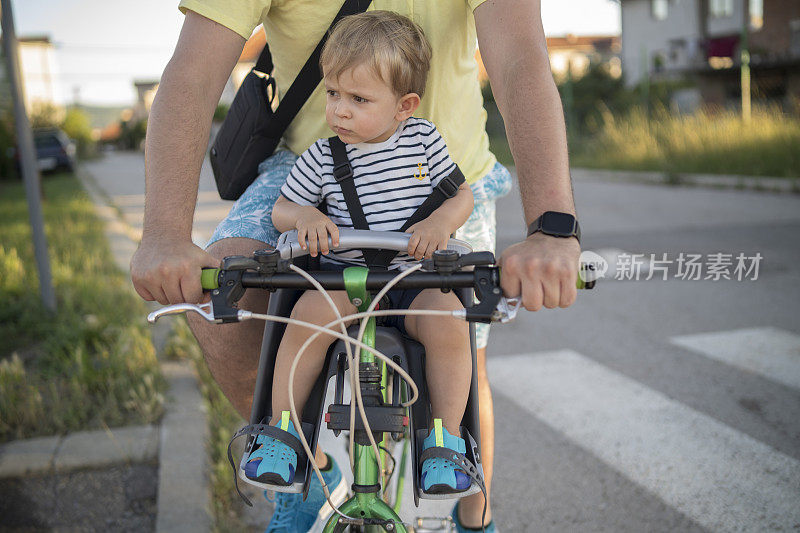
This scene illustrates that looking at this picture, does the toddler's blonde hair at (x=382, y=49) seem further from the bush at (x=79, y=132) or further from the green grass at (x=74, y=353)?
the bush at (x=79, y=132)

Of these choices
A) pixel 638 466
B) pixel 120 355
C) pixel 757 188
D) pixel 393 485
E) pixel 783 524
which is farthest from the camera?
pixel 757 188

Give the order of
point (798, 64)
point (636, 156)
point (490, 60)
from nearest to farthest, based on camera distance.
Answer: point (490, 60) < point (636, 156) < point (798, 64)

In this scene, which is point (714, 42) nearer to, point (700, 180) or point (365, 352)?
point (700, 180)

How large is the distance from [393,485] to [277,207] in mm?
1563

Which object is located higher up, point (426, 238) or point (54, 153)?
point (426, 238)

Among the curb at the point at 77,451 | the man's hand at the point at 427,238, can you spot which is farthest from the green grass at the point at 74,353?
the man's hand at the point at 427,238

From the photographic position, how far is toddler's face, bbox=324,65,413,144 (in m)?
1.74

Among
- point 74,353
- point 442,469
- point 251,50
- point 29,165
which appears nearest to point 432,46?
point 442,469

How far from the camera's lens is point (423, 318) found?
1721mm

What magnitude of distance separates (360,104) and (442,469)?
0.87 meters

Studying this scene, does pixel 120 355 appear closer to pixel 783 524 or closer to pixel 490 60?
pixel 490 60

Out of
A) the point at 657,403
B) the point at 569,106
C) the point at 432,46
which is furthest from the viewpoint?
the point at 569,106

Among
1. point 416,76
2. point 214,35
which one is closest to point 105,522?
point 214,35

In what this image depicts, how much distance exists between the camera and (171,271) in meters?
1.56
